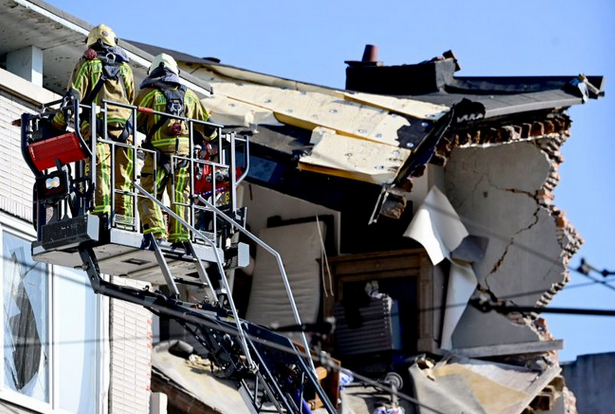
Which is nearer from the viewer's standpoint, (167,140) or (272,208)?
(167,140)

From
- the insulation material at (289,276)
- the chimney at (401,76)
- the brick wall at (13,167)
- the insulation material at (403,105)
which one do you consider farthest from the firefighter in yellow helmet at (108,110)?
the chimney at (401,76)

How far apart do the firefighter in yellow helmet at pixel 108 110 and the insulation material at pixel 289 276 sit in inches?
373

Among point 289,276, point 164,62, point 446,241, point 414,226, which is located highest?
point 164,62

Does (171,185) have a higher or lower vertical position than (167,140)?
lower

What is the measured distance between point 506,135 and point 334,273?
299cm

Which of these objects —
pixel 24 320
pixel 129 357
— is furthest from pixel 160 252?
pixel 129 357

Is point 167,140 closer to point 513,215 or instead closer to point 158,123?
point 158,123

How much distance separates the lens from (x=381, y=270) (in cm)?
2750

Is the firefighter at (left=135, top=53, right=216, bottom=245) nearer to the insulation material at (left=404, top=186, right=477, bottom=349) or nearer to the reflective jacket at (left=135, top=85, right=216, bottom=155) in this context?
the reflective jacket at (left=135, top=85, right=216, bottom=155)

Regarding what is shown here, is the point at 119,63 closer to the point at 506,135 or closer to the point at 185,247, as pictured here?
the point at 185,247

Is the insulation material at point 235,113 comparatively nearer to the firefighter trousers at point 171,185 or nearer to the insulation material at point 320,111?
the insulation material at point 320,111

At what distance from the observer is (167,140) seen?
18391 millimetres

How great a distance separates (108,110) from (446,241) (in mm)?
10108

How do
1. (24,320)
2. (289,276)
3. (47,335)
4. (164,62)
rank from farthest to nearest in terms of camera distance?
(289,276) < (47,335) < (24,320) < (164,62)
